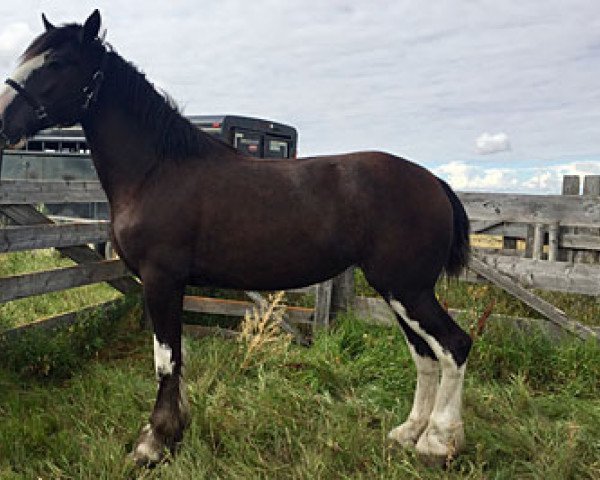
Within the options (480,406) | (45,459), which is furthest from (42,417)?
(480,406)

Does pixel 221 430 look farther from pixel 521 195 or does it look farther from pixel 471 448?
pixel 521 195

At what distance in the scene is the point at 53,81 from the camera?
2943mm

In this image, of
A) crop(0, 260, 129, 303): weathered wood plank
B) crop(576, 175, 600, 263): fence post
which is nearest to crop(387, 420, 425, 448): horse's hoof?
crop(0, 260, 129, 303): weathered wood plank

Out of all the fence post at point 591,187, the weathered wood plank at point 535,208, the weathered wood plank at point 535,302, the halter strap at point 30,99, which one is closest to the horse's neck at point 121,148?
the halter strap at point 30,99

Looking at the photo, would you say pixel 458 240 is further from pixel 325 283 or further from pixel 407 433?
pixel 325 283

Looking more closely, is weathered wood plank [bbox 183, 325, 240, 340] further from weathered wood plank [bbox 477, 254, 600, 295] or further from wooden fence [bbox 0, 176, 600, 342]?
weathered wood plank [bbox 477, 254, 600, 295]

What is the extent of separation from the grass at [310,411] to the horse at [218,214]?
0.79 ft

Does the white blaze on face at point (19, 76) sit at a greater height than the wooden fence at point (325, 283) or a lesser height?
greater

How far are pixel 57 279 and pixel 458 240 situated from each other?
137 inches

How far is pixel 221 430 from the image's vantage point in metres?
3.21

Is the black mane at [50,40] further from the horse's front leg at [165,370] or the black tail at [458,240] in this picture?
the black tail at [458,240]

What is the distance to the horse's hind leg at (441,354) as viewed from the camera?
3016mm

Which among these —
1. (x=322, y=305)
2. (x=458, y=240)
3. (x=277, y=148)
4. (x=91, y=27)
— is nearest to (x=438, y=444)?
(x=458, y=240)

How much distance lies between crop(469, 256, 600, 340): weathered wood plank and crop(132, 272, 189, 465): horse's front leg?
9.28 ft
